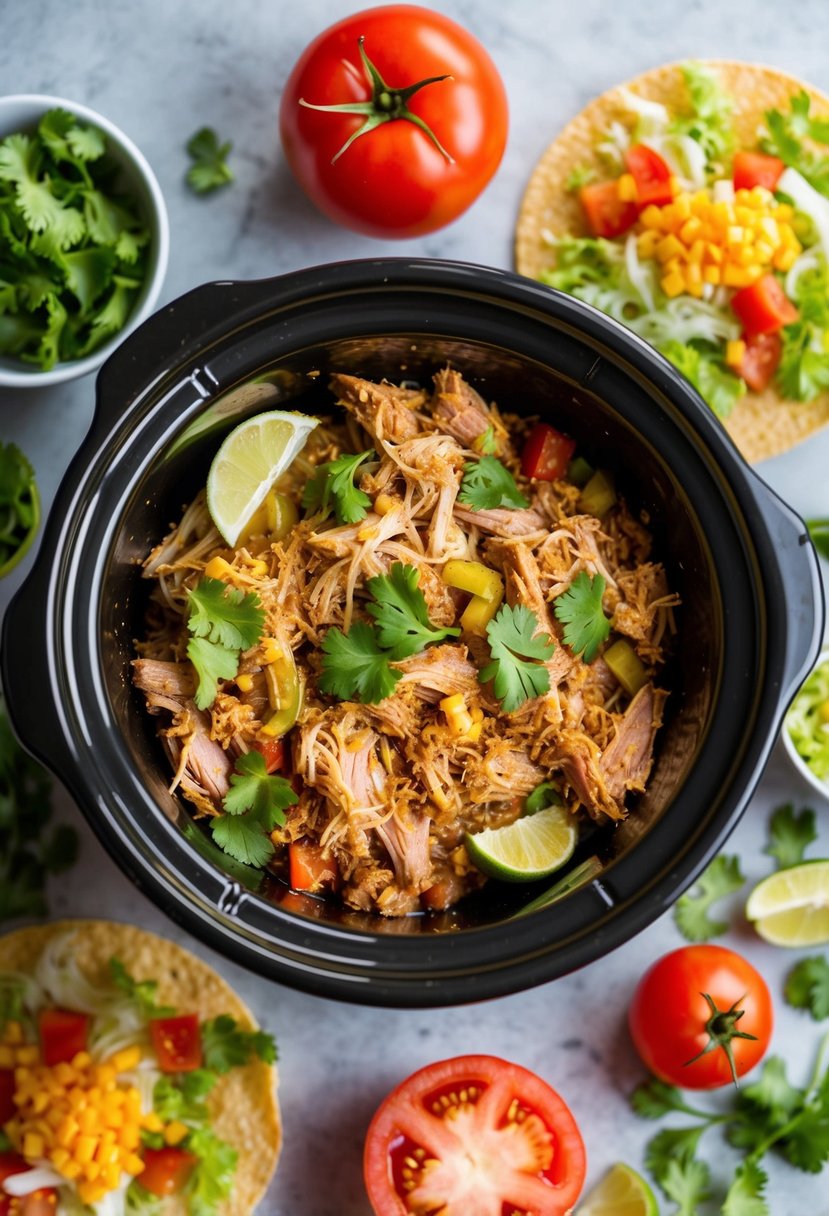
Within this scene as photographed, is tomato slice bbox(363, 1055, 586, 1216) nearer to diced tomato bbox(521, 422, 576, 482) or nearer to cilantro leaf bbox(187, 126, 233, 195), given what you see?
diced tomato bbox(521, 422, 576, 482)

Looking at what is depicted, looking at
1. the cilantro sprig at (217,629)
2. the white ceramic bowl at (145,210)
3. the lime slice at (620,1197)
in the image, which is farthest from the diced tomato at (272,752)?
the lime slice at (620,1197)

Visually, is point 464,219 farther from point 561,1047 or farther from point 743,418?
point 561,1047

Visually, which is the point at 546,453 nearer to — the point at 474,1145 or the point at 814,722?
the point at 814,722

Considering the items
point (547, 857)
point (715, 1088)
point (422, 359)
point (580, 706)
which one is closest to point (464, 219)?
point (422, 359)

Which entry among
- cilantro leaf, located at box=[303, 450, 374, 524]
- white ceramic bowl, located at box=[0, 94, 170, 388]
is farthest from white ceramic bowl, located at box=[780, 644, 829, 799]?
white ceramic bowl, located at box=[0, 94, 170, 388]

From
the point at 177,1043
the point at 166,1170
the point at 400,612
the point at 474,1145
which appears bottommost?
the point at 166,1170

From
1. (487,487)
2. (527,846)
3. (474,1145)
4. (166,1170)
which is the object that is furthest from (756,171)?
(166,1170)
